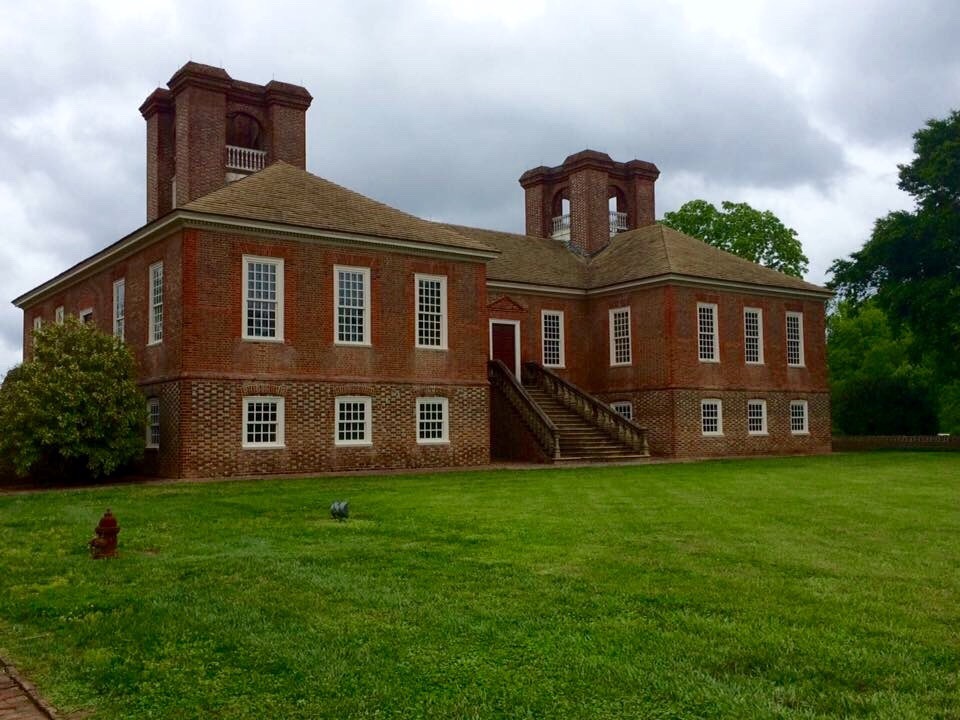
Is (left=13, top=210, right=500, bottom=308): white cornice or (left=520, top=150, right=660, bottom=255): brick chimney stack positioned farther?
(left=520, top=150, right=660, bottom=255): brick chimney stack

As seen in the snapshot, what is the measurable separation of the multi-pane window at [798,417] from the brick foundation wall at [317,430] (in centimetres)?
1405

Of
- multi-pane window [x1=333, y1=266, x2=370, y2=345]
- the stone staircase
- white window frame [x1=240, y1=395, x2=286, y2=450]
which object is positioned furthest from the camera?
the stone staircase

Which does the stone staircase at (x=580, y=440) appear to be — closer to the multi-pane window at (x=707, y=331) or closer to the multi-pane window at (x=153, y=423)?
the multi-pane window at (x=707, y=331)

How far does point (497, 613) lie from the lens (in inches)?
273

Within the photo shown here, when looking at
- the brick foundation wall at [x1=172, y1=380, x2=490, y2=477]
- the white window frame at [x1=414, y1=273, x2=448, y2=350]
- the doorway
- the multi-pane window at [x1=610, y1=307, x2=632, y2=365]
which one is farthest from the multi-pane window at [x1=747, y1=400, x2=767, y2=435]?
the white window frame at [x1=414, y1=273, x2=448, y2=350]

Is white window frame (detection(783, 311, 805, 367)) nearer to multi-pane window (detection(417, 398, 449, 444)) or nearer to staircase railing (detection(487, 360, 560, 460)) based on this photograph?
staircase railing (detection(487, 360, 560, 460))

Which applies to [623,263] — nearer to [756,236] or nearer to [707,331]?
[707,331]

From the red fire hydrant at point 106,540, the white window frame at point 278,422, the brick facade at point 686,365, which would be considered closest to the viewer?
the red fire hydrant at point 106,540

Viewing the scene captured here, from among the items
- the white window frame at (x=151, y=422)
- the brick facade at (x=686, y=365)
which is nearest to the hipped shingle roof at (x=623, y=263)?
the brick facade at (x=686, y=365)

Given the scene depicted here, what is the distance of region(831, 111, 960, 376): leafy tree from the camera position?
34.8m

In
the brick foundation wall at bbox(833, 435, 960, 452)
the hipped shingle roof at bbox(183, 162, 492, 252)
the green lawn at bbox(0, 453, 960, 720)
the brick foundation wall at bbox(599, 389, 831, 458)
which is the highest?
the hipped shingle roof at bbox(183, 162, 492, 252)

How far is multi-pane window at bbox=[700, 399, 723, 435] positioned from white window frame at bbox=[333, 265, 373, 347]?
1321 centimetres

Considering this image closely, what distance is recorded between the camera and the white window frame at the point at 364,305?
24.6 m

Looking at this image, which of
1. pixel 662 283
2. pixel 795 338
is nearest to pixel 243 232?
pixel 662 283
